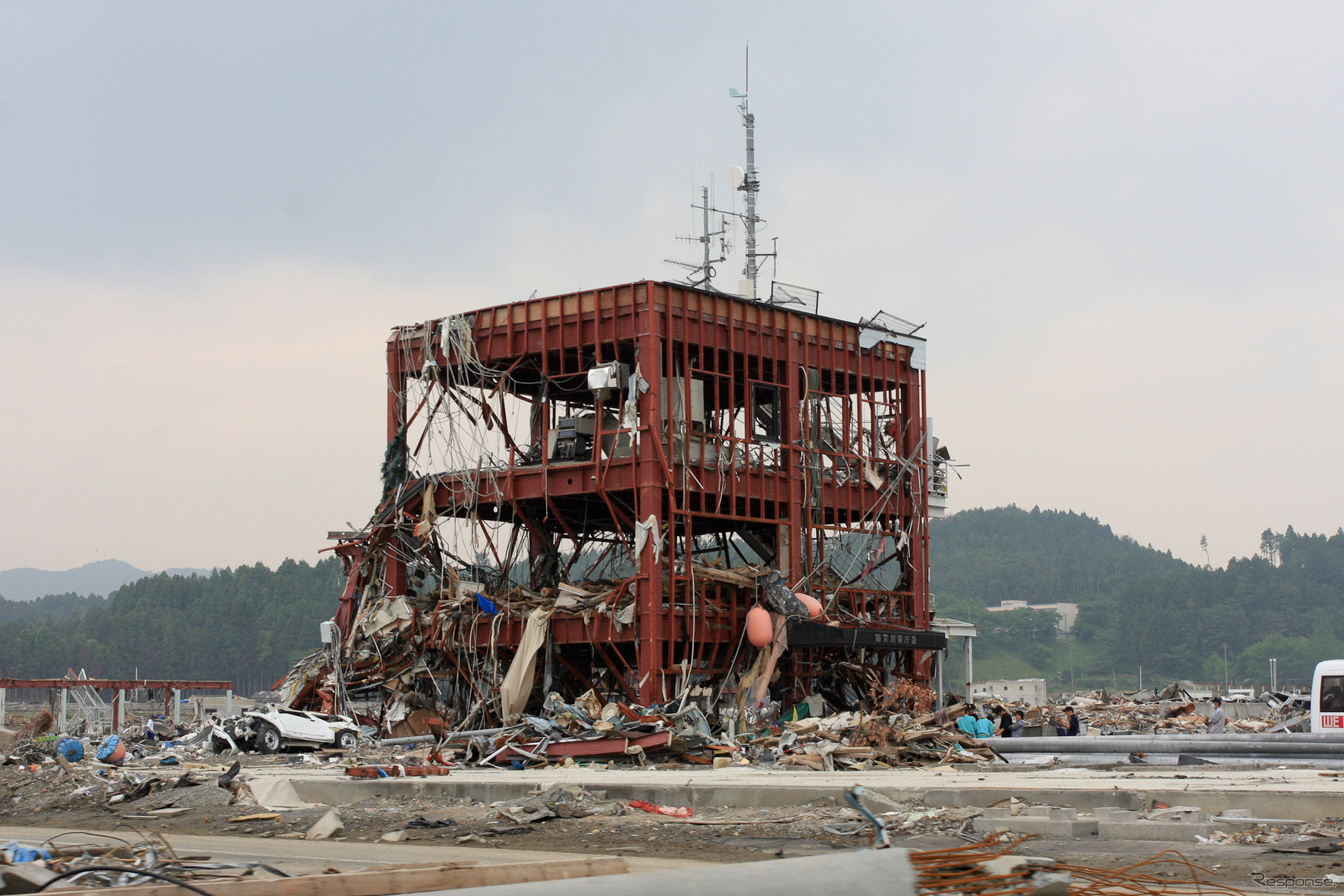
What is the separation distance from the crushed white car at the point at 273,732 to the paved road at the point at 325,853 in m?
18.3

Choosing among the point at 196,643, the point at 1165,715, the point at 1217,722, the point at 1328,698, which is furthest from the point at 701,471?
the point at 196,643

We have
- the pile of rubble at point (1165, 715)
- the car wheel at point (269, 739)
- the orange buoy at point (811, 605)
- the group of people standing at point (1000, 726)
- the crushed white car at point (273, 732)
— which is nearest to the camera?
the group of people standing at point (1000, 726)

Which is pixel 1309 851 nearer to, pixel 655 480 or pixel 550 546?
pixel 655 480

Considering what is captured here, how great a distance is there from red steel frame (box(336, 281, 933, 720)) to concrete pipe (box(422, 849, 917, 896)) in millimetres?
30777

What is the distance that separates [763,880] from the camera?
7734 mm

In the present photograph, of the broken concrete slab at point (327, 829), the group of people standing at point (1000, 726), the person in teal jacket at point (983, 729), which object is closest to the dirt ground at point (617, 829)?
the broken concrete slab at point (327, 829)

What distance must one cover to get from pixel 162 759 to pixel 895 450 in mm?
25608

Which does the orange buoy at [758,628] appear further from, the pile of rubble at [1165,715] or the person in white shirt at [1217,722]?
the person in white shirt at [1217,722]

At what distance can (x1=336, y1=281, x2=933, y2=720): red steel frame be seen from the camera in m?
40.5

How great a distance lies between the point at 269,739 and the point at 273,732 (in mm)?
211

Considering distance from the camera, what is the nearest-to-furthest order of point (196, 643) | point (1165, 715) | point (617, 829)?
point (617, 829) → point (1165, 715) → point (196, 643)

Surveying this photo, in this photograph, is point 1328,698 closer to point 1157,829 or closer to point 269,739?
point 1157,829

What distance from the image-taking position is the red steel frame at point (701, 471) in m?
40.5

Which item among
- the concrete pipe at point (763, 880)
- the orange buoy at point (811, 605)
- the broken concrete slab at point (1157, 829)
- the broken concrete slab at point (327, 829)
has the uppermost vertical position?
the orange buoy at point (811, 605)
